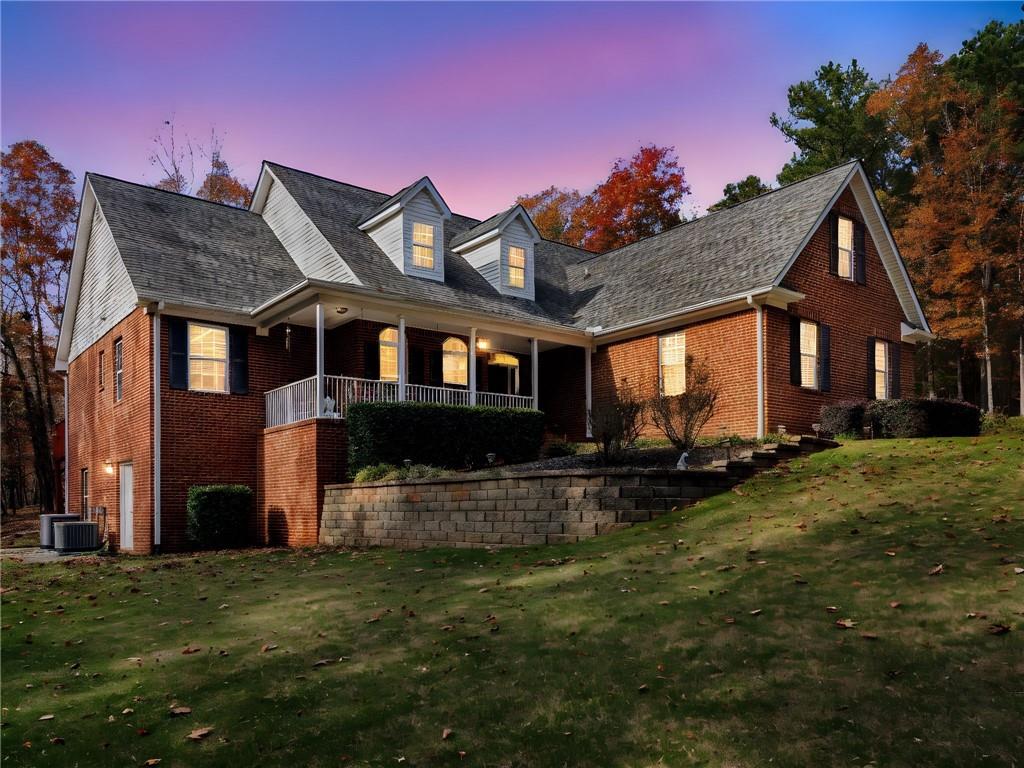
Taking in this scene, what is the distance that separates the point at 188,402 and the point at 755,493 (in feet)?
40.5

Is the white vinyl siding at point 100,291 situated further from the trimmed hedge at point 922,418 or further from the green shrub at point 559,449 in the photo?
the trimmed hedge at point 922,418

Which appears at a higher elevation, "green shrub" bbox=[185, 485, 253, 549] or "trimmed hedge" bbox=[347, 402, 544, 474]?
"trimmed hedge" bbox=[347, 402, 544, 474]

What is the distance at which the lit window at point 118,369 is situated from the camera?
1848 centimetres

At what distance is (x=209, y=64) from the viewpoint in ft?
38.0

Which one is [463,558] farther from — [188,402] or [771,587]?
[188,402]

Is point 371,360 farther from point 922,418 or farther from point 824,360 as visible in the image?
point 922,418

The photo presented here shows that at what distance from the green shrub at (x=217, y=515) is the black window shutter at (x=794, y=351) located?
41.8ft

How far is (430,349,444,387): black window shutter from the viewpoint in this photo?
19953 mm

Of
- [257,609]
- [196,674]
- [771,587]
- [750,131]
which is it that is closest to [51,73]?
[257,609]

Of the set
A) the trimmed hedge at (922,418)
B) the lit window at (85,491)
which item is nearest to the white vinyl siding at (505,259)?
the trimmed hedge at (922,418)

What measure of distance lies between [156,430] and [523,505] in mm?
9336

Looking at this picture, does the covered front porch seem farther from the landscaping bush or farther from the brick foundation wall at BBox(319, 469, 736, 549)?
the landscaping bush

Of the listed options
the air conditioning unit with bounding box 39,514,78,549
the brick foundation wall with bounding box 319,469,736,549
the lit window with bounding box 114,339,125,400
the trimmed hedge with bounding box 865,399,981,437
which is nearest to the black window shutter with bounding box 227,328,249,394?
the lit window with bounding box 114,339,125,400

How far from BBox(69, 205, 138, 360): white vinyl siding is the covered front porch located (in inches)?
147
